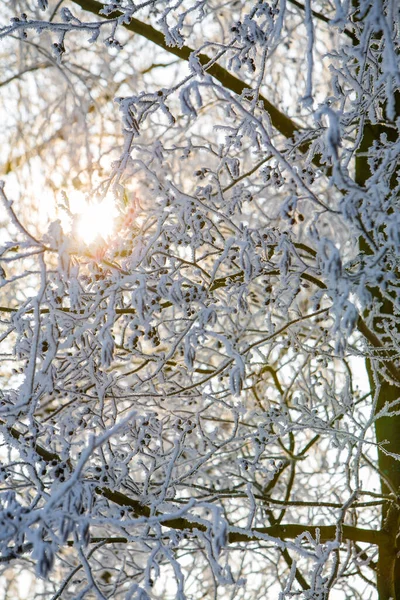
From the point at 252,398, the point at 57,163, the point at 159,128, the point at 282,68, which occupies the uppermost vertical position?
the point at 282,68

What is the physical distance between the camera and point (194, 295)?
308 centimetres

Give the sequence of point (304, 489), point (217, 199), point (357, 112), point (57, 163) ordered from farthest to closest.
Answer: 1. point (304, 489)
2. point (57, 163)
3. point (217, 199)
4. point (357, 112)

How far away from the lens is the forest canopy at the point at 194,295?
239 cm

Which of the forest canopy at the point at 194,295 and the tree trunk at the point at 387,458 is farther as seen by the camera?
the tree trunk at the point at 387,458

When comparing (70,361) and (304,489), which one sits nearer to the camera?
(70,361)

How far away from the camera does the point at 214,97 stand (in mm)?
5953

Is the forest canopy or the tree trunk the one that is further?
the tree trunk

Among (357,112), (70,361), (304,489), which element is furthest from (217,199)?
(304,489)

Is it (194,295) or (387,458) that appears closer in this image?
(194,295)

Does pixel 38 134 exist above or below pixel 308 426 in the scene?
above

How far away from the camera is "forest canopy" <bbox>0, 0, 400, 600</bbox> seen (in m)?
2.39

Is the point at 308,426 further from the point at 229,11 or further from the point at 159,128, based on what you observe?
the point at 229,11

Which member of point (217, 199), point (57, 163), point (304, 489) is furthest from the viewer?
point (304, 489)

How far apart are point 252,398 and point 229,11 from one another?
11.1 ft
